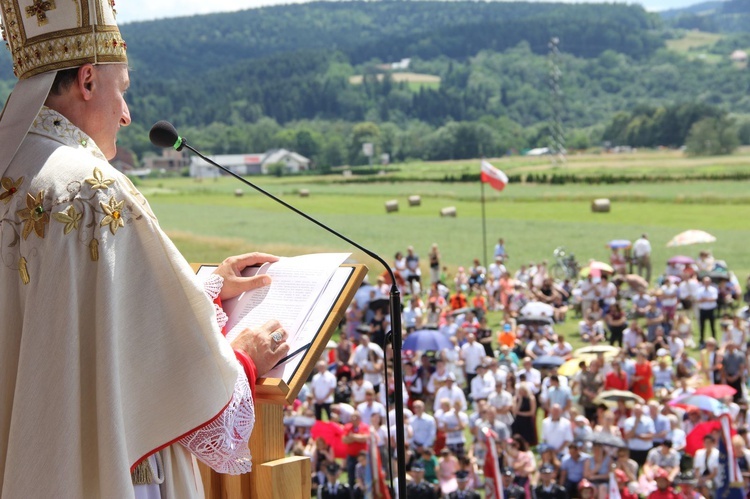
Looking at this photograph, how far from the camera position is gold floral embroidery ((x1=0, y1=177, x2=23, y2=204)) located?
2.52m

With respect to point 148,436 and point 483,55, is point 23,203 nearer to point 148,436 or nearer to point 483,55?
point 148,436

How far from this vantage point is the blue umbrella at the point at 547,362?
1391 centimetres

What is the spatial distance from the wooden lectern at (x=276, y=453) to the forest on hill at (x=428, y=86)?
59.0 m

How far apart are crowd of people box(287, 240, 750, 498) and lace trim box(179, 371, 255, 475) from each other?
445 centimetres

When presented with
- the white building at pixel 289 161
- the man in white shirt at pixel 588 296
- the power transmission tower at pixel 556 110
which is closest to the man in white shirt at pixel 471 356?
the man in white shirt at pixel 588 296

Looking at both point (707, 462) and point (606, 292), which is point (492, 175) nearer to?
point (606, 292)

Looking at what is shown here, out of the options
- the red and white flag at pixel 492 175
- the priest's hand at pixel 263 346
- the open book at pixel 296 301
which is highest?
the open book at pixel 296 301

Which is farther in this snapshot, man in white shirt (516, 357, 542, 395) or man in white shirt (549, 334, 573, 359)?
man in white shirt (549, 334, 573, 359)

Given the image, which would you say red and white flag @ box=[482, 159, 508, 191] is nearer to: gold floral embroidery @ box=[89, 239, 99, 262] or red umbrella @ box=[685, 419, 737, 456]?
red umbrella @ box=[685, 419, 737, 456]

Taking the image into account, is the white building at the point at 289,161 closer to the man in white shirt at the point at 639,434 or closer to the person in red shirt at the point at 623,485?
the man in white shirt at the point at 639,434

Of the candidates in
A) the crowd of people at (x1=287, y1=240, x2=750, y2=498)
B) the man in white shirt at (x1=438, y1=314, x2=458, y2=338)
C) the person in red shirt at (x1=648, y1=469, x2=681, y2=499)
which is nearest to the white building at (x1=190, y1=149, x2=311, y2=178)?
the crowd of people at (x1=287, y1=240, x2=750, y2=498)

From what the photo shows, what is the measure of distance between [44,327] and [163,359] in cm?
28

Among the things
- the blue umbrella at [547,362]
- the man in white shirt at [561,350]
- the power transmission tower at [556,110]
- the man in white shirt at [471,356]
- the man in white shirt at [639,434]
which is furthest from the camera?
the power transmission tower at [556,110]

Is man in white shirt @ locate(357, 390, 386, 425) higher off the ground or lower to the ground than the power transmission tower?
lower
